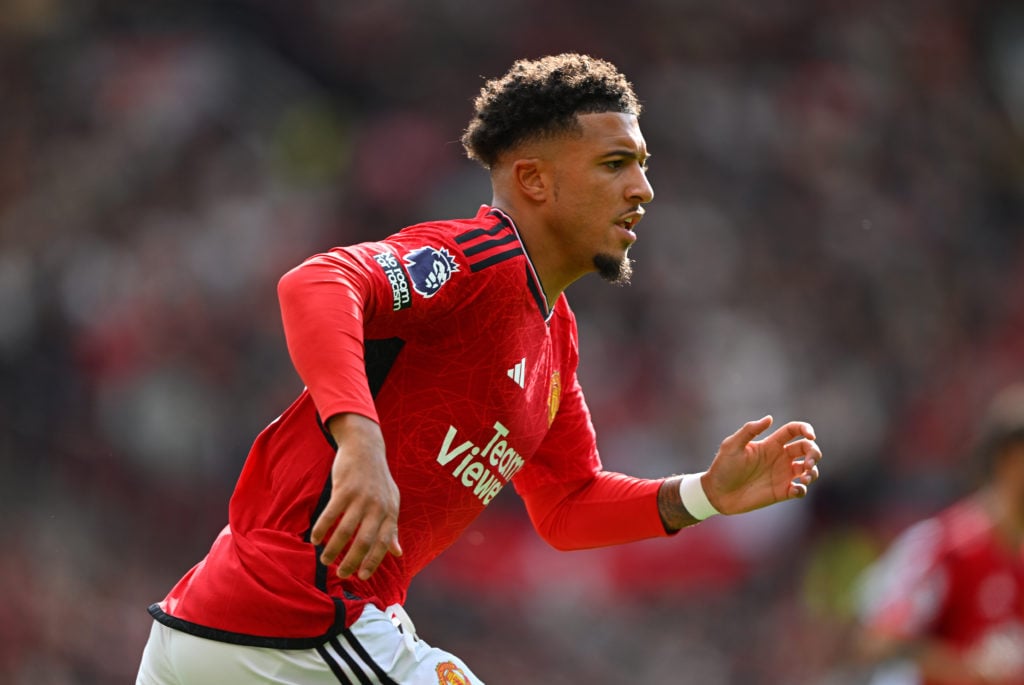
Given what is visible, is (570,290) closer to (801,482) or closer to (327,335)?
(801,482)

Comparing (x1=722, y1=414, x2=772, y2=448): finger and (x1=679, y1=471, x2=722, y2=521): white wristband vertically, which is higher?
(x1=722, y1=414, x2=772, y2=448): finger

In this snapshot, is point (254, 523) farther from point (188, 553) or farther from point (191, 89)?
point (191, 89)

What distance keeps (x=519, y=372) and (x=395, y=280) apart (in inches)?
22.7

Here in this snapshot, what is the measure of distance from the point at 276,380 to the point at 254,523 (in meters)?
7.41

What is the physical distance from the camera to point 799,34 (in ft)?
48.2

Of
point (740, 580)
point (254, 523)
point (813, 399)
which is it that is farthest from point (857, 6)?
point (254, 523)

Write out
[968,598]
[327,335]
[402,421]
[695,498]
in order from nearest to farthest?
[327,335]
[402,421]
[695,498]
[968,598]

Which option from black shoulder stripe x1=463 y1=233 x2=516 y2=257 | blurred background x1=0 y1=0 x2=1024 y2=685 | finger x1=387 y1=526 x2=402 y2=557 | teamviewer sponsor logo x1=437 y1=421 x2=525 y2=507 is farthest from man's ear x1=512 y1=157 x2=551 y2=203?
blurred background x1=0 y1=0 x2=1024 y2=685

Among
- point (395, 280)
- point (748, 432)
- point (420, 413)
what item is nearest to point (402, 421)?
point (420, 413)

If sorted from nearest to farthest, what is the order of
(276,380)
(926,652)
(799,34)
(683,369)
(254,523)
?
(254,523), (926,652), (276,380), (683,369), (799,34)

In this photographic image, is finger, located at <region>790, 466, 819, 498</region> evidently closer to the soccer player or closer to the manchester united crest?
the soccer player

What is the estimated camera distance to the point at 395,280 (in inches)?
122

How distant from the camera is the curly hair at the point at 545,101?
152 inches

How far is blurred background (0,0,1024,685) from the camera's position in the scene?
9.75 metres
